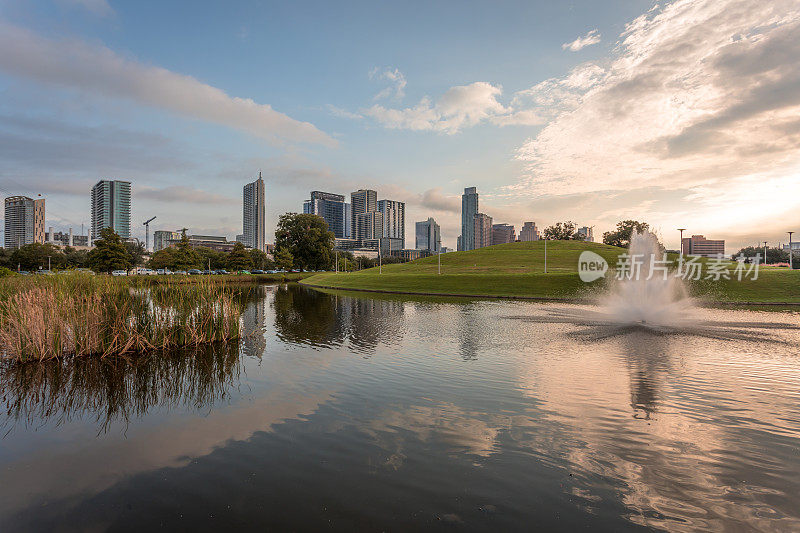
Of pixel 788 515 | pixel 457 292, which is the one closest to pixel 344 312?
pixel 457 292

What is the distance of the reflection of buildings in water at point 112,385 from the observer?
961 centimetres

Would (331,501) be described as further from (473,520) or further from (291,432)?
(291,432)

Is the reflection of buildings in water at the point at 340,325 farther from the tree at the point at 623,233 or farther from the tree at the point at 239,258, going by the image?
the tree at the point at 623,233

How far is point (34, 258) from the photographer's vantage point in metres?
95.1

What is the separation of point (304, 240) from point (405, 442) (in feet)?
349

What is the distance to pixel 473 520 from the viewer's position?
211 inches

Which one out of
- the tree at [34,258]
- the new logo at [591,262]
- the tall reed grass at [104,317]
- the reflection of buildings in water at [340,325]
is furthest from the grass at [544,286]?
the tree at [34,258]

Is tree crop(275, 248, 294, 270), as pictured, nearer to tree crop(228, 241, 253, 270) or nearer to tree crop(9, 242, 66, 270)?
tree crop(228, 241, 253, 270)

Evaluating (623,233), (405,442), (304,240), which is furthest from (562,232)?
(405,442)

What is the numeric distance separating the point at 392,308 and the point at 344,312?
15.3 ft

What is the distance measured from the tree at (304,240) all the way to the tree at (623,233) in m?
100

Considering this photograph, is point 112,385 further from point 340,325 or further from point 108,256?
point 108,256

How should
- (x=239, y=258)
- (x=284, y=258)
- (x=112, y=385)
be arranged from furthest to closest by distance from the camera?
(x=239, y=258) → (x=284, y=258) → (x=112, y=385)

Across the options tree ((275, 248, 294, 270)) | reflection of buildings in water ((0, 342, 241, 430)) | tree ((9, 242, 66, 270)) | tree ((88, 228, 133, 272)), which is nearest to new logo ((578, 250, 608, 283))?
reflection of buildings in water ((0, 342, 241, 430))
